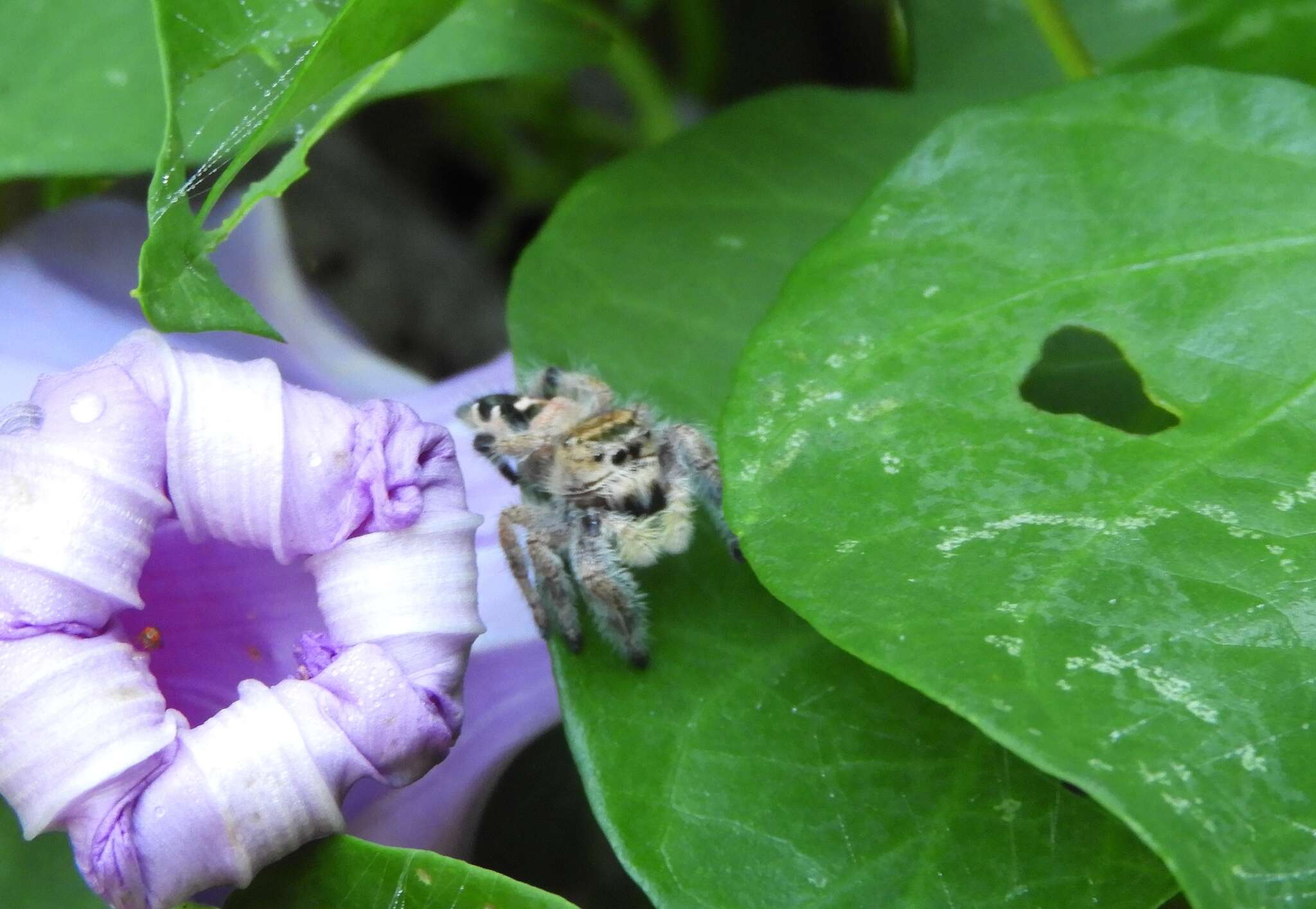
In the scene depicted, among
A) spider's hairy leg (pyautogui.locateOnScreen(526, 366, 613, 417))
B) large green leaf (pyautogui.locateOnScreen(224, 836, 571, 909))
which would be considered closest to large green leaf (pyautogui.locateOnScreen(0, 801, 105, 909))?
large green leaf (pyautogui.locateOnScreen(224, 836, 571, 909))

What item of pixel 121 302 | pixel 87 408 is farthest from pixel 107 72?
pixel 87 408

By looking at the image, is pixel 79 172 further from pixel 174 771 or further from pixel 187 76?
pixel 174 771

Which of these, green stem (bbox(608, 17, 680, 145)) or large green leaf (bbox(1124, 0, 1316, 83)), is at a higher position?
green stem (bbox(608, 17, 680, 145))

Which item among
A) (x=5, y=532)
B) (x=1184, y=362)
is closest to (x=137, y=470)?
(x=5, y=532)

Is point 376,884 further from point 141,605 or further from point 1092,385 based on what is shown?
point 1092,385

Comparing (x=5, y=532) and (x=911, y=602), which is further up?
(x=5, y=532)

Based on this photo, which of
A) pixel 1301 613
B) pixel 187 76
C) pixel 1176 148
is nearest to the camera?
pixel 1301 613

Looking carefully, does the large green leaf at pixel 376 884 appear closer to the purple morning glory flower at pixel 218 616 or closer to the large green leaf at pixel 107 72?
the purple morning glory flower at pixel 218 616

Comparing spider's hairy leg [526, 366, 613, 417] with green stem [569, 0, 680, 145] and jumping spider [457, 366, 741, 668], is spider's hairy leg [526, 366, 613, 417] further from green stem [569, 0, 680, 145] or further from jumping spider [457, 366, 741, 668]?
green stem [569, 0, 680, 145]
